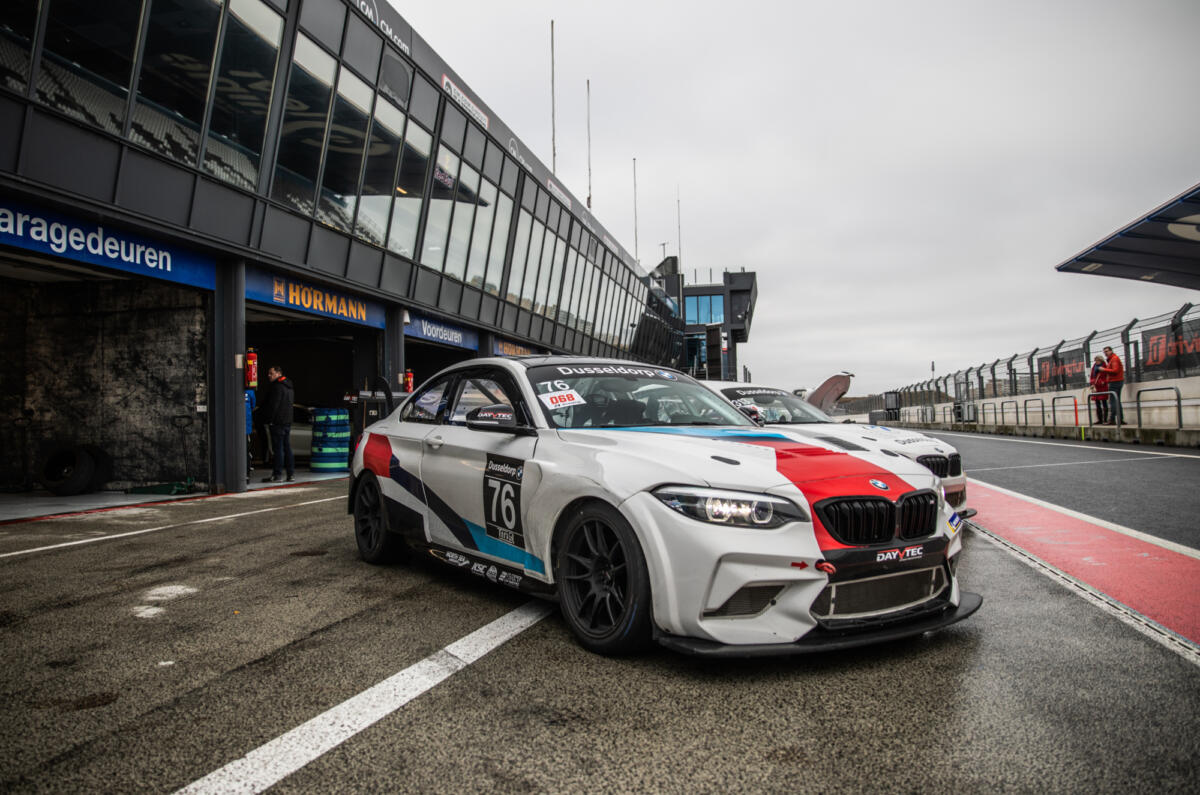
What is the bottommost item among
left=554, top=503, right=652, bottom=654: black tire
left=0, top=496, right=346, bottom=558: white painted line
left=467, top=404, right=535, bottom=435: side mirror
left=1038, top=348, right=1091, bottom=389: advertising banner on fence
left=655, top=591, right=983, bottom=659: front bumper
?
left=0, top=496, right=346, bottom=558: white painted line

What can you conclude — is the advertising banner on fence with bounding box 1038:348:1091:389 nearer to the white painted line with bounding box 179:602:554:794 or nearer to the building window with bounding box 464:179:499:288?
the building window with bounding box 464:179:499:288

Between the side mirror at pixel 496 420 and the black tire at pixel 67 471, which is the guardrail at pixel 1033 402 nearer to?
the side mirror at pixel 496 420

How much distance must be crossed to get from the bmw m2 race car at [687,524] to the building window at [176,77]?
8776 millimetres

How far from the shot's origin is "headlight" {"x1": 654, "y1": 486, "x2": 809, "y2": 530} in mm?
2857

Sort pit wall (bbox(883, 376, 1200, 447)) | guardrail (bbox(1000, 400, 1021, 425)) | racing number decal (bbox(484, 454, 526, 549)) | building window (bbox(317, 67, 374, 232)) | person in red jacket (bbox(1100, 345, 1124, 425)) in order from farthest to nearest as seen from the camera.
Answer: guardrail (bbox(1000, 400, 1021, 425)), person in red jacket (bbox(1100, 345, 1124, 425)), pit wall (bbox(883, 376, 1200, 447)), building window (bbox(317, 67, 374, 232)), racing number decal (bbox(484, 454, 526, 549))

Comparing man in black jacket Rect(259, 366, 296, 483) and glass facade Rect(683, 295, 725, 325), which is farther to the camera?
glass facade Rect(683, 295, 725, 325)

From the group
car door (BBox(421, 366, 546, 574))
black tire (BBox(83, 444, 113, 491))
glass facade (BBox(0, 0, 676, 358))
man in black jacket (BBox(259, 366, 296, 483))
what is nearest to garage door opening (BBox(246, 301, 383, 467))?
man in black jacket (BBox(259, 366, 296, 483))

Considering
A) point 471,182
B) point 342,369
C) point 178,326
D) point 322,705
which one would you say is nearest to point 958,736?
point 322,705

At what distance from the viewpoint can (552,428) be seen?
12.4ft

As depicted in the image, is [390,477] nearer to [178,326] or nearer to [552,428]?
[552,428]

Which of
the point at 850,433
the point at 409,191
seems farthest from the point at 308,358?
the point at 850,433

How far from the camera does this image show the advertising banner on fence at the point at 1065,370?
23.1m

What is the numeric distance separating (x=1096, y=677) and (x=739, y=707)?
4.83ft

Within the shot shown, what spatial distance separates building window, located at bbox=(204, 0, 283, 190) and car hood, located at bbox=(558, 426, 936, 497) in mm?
10294
